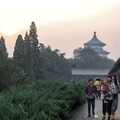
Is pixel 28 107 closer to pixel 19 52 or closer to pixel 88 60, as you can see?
pixel 19 52

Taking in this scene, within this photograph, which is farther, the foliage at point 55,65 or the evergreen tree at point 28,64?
the foliage at point 55,65

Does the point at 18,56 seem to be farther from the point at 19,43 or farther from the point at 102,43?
the point at 102,43

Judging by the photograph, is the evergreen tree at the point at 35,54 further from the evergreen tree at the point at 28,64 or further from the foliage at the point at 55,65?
the foliage at the point at 55,65

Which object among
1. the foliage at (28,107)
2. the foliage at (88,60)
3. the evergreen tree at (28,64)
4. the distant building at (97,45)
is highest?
the distant building at (97,45)

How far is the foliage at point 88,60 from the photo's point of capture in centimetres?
10938

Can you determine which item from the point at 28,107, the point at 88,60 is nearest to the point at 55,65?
the point at 88,60

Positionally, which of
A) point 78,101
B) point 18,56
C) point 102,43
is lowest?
point 78,101

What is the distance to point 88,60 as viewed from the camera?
113 m

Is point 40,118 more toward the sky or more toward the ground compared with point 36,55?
more toward the ground

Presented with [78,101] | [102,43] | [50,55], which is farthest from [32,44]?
[102,43]

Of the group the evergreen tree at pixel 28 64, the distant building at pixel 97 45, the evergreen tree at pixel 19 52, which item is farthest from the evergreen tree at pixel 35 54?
the distant building at pixel 97 45

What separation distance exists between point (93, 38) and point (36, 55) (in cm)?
8782

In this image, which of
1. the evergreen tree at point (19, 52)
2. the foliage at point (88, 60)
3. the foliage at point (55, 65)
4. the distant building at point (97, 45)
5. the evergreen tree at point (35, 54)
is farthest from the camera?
the distant building at point (97, 45)

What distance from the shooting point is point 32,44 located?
62469 mm
